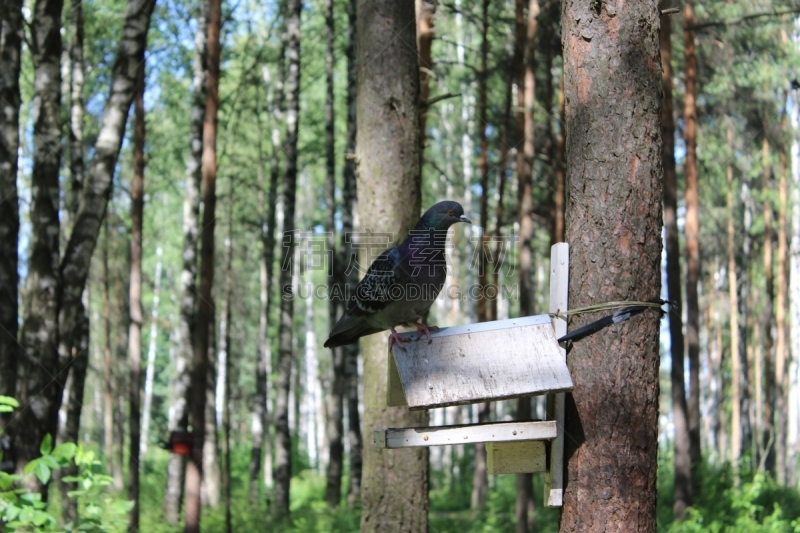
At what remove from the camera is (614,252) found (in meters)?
3.30

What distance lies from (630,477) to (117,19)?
17346mm

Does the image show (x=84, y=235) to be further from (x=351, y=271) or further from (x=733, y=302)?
(x=733, y=302)

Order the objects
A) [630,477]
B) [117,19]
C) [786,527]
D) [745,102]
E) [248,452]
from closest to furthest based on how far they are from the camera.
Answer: [630,477] < [786,527] < [745,102] < [117,19] < [248,452]

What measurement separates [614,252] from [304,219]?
24.3m

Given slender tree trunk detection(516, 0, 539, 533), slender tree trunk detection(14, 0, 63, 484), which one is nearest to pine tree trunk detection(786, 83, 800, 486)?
slender tree trunk detection(516, 0, 539, 533)

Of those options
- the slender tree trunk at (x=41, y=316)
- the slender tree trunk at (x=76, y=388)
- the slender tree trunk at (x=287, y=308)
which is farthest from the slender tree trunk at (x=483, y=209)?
the slender tree trunk at (x=41, y=316)

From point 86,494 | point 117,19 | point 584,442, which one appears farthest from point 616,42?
point 117,19

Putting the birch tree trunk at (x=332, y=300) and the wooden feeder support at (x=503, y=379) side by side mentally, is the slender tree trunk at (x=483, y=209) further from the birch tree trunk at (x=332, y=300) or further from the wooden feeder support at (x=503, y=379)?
the wooden feeder support at (x=503, y=379)

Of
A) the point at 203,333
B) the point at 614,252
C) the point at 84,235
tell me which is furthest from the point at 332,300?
the point at 614,252

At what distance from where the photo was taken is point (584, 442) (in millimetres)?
3285

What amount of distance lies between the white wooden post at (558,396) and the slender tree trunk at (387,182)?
219 centimetres

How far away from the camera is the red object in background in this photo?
840cm

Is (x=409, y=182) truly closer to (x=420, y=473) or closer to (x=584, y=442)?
(x=420, y=473)

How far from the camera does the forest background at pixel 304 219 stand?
6.42 m
